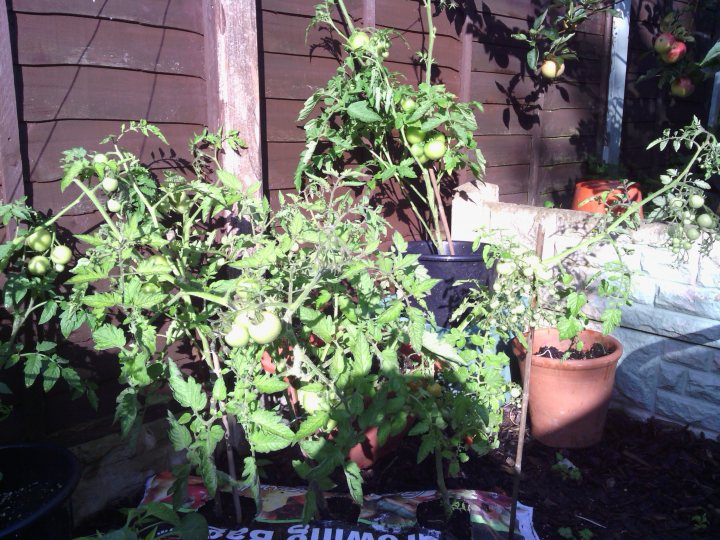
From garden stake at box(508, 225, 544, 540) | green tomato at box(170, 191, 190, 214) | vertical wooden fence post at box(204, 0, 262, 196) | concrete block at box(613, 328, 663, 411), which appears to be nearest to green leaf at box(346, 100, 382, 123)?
vertical wooden fence post at box(204, 0, 262, 196)

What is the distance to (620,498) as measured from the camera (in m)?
2.29

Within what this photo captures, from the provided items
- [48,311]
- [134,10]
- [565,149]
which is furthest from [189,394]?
[565,149]

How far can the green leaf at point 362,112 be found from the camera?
8.00ft

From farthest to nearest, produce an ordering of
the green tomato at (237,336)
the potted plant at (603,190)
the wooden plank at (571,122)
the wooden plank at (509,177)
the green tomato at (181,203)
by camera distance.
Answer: the wooden plank at (571,122) → the wooden plank at (509,177) → the potted plant at (603,190) → the green tomato at (181,203) → the green tomato at (237,336)

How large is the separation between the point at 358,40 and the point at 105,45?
98 cm

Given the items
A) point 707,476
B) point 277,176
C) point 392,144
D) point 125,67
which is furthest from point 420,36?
point 707,476

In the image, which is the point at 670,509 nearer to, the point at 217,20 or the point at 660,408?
the point at 660,408

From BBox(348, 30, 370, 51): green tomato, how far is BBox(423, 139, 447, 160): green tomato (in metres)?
0.48

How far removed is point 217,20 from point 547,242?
1865 millimetres

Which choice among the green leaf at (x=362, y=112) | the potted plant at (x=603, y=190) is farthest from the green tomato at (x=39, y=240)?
the potted plant at (x=603, y=190)

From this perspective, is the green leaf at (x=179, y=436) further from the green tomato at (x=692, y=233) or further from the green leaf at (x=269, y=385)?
the green tomato at (x=692, y=233)

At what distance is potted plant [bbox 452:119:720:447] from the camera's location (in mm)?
2270

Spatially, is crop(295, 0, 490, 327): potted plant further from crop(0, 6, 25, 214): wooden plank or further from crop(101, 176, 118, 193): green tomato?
crop(0, 6, 25, 214): wooden plank

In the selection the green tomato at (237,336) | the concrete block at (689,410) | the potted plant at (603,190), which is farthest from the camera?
the potted plant at (603,190)
